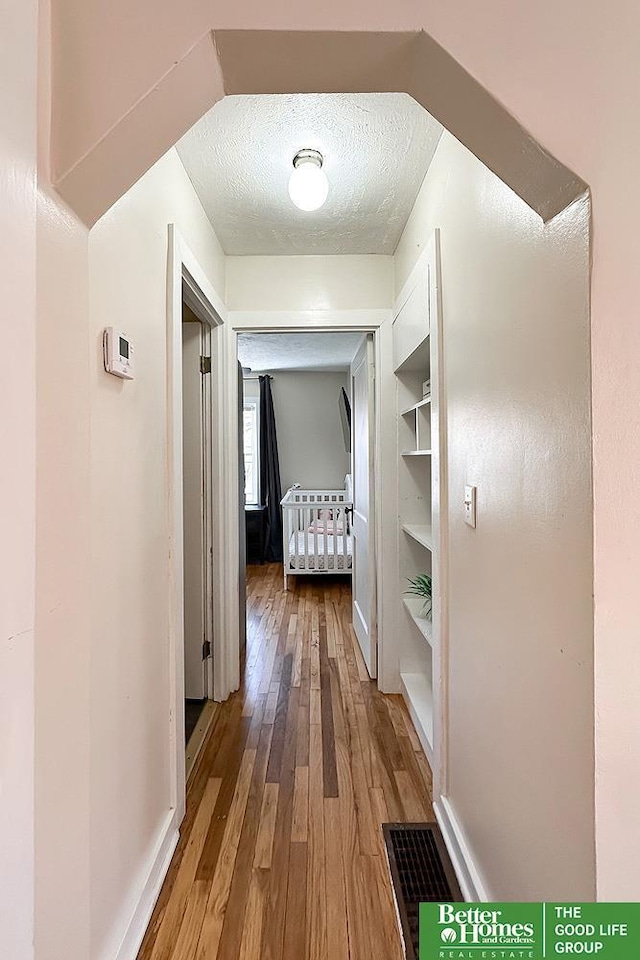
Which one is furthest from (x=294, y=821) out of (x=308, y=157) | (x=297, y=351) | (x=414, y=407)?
(x=297, y=351)

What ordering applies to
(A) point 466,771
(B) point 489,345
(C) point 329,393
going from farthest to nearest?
(C) point 329,393, (A) point 466,771, (B) point 489,345

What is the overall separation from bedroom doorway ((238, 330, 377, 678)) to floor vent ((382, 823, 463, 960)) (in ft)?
3.93

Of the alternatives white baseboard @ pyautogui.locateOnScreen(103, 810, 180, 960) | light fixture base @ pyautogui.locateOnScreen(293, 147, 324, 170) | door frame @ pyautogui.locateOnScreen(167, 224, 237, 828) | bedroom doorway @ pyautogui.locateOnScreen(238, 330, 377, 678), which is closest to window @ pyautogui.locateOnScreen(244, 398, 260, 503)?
bedroom doorway @ pyautogui.locateOnScreen(238, 330, 377, 678)

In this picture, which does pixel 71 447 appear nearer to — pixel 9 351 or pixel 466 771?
pixel 9 351

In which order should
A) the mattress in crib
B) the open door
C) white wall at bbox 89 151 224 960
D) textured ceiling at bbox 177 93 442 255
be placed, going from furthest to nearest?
the mattress in crib → the open door → textured ceiling at bbox 177 93 442 255 → white wall at bbox 89 151 224 960

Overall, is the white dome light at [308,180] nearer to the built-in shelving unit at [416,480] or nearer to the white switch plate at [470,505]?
the built-in shelving unit at [416,480]

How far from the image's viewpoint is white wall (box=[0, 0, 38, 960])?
720 mm

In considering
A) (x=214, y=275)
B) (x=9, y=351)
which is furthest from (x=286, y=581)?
(x=9, y=351)

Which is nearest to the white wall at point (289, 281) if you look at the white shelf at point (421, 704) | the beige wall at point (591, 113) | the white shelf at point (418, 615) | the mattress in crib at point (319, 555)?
the white shelf at point (418, 615)

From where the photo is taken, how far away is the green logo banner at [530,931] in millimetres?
786

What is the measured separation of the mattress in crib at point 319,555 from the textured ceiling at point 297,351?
75.9 inches

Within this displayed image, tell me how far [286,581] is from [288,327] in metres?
2.98

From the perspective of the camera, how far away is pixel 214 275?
93.2 inches

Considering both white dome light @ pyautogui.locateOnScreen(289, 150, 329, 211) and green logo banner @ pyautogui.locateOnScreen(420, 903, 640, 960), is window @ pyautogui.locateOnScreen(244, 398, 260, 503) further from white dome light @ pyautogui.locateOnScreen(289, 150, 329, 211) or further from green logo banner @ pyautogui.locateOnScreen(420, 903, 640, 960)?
green logo banner @ pyautogui.locateOnScreen(420, 903, 640, 960)
